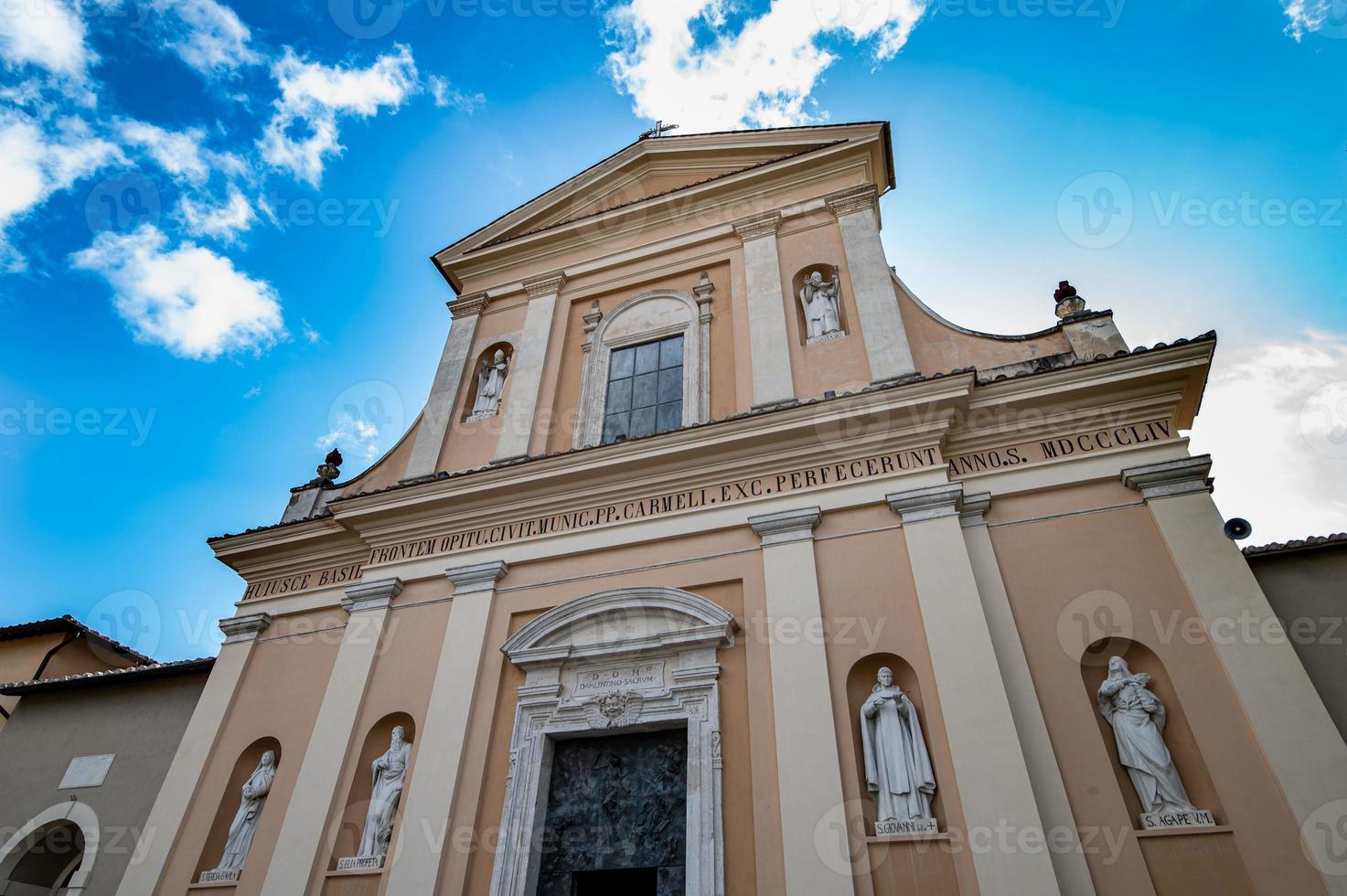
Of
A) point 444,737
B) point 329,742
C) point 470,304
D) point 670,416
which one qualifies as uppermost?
point 470,304

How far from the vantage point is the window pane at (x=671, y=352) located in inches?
410

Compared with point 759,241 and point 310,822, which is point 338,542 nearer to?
point 310,822

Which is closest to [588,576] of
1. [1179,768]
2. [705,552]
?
[705,552]

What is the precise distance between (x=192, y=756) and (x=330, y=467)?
405cm

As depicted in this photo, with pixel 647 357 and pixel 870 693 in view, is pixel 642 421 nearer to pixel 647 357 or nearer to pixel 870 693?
pixel 647 357

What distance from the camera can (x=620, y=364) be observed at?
10820 millimetres

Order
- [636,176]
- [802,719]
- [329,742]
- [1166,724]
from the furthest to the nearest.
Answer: [636,176] → [329,742] → [802,719] → [1166,724]

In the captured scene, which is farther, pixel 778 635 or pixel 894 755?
pixel 778 635

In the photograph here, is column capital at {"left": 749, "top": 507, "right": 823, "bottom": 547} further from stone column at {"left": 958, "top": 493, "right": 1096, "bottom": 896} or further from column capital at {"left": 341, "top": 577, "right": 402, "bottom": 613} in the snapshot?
column capital at {"left": 341, "top": 577, "right": 402, "bottom": 613}

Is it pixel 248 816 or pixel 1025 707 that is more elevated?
pixel 1025 707

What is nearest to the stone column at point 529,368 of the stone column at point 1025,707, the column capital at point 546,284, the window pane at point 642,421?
the column capital at point 546,284

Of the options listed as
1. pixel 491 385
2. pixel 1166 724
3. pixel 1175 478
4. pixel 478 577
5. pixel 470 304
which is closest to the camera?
pixel 1166 724

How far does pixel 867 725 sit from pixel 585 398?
5.49m

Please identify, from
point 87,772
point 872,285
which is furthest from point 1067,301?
point 87,772
